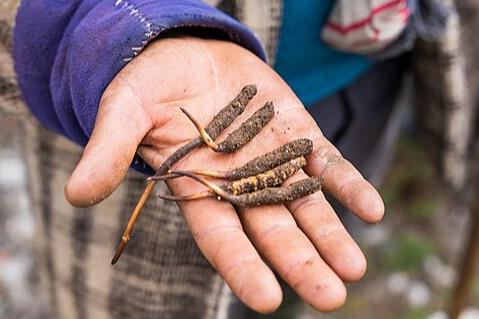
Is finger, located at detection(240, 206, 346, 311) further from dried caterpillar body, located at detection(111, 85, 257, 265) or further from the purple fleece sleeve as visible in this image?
the purple fleece sleeve

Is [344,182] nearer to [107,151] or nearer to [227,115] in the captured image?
[227,115]

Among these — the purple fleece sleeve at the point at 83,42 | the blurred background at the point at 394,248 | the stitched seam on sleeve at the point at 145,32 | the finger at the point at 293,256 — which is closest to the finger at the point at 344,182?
the finger at the point at 293,256

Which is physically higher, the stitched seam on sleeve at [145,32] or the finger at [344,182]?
the stitched seam on sleeve at [145,32]

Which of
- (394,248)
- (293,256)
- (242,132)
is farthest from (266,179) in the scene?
(394,248)

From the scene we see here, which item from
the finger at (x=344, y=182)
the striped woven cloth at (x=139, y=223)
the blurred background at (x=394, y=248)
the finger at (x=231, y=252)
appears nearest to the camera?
the finger at (x=231, y=252)

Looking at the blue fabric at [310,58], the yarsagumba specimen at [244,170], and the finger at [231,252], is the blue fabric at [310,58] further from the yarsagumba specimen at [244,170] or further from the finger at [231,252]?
the finger at [231,252]

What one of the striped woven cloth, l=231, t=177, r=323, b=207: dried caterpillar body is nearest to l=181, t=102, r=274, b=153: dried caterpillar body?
l=231, t=177, r=323, b=207: dried caterpillar body
